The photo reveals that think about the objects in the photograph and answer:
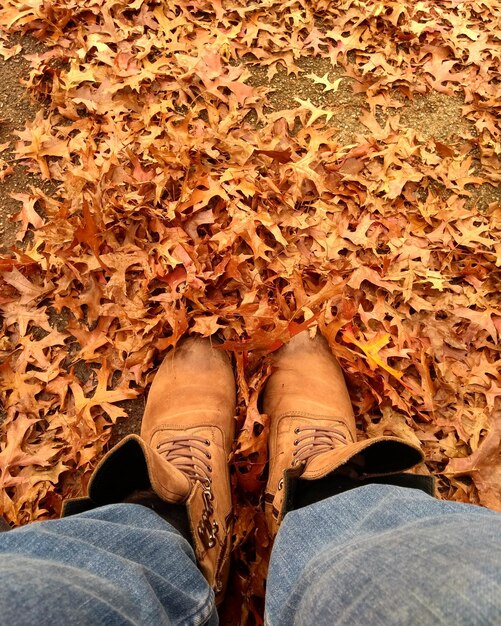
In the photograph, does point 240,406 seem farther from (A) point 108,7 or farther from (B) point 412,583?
(A) point 108,7

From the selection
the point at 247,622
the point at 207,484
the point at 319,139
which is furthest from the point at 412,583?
the point at 319,139

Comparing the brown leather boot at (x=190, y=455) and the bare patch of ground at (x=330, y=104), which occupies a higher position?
the bare patch of ground at (x=330, y=104)

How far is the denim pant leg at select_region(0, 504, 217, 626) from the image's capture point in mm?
731

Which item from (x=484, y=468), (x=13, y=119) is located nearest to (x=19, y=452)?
(x=13, y=119)

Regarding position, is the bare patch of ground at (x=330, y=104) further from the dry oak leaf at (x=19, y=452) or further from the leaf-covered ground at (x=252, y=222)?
the dry oak leaf at (x=19, y=452)

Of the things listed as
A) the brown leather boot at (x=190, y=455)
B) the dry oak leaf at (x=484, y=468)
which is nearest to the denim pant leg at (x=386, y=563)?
the brown leather boot at (x=190, y=455)

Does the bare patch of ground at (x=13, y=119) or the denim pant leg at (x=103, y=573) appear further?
the bare patch of ground at (x=13, y=119)

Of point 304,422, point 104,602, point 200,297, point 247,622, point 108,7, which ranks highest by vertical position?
point 108,7

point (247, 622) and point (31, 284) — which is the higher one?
point (31, 284)

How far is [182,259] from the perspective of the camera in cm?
184

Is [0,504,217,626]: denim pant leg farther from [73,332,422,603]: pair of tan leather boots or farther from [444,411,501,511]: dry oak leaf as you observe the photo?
[444,411,501,511]: dry oak leaf

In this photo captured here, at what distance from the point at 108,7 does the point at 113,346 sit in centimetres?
165

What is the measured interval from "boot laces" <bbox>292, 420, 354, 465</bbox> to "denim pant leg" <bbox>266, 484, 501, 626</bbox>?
16.8 inches

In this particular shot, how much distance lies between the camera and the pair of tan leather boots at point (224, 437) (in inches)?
52.6
